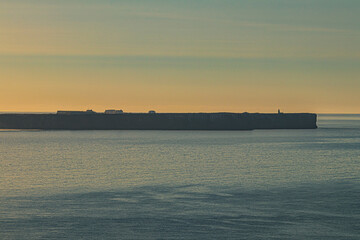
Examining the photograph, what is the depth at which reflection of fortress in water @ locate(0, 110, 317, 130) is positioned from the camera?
101438 mm

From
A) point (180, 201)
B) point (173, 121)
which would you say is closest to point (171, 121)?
point (173, 121)

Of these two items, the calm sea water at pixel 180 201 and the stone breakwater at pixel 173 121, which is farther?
the stone breakwater at pixel 173 121

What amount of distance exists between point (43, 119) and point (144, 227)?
310 ft

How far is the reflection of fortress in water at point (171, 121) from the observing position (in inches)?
3994

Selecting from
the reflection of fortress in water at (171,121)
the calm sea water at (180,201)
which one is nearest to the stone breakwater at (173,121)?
the reflection of fortress in water at (171,121)

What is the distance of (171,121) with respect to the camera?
335ft

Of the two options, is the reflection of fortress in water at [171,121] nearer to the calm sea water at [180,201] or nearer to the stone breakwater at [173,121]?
the stone breakwater at [173,121]

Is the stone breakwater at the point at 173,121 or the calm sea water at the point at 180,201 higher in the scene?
the stone breakwater at the point at 173,121

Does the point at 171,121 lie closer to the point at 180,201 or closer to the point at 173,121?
the point at 173,121

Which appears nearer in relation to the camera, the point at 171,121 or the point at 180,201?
the point at 180,201

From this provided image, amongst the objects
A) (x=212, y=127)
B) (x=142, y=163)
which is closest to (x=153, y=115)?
(x=212, y=127)

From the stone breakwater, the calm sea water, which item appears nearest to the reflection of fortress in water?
the stone breakwater

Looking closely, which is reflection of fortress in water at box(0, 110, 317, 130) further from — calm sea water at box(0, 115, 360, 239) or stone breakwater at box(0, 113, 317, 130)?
calm sea water at box(0, 115, 360, 239)

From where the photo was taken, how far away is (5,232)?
15.2m
